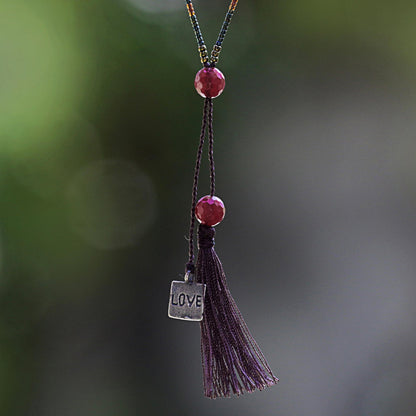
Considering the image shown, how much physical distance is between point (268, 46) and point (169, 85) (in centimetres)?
30

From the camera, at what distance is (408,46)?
5.08 feet

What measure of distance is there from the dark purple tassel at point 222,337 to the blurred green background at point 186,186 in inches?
33.1

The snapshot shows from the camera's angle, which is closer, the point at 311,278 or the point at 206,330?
the point at 206,330

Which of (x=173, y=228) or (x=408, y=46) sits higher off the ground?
(x=408, y=46)

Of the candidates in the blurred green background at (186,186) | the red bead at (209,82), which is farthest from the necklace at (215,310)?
the blurred green background at (186,186)

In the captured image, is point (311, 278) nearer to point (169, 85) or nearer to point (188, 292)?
point (169, 85)

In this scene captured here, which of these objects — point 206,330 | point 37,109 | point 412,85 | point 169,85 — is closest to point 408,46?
point 412,85

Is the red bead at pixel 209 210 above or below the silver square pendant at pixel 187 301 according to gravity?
above

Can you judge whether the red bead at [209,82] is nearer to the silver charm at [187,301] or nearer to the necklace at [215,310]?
the necklace at [215,310]

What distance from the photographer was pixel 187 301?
599mm

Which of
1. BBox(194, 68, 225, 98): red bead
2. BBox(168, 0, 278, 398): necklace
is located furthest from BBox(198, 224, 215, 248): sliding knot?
BBox(194, 68, 225, 98): red bead

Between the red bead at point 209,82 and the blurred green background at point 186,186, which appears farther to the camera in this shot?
the blurred green background at point 186,186

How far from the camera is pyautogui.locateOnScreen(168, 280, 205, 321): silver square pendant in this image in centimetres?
59

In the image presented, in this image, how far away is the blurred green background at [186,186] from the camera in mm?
1493
